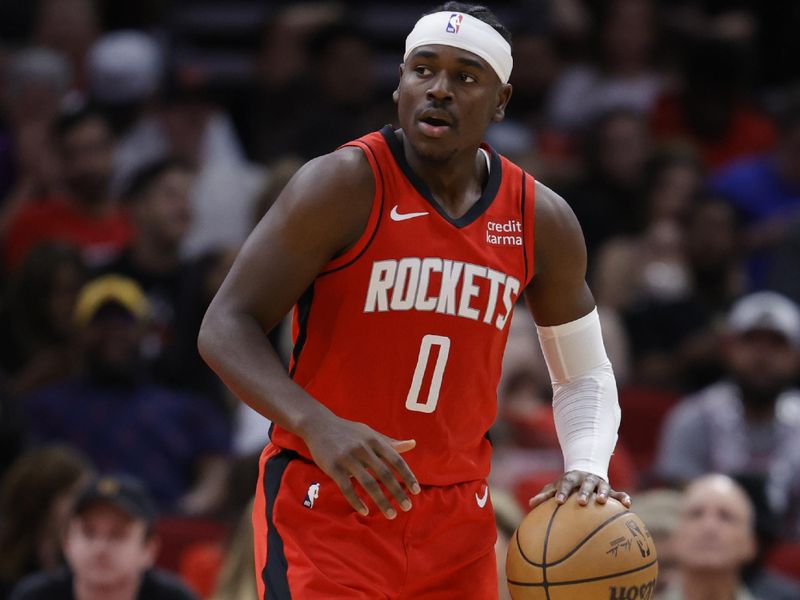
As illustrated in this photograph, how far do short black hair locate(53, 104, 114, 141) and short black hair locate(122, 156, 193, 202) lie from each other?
1.33 ft

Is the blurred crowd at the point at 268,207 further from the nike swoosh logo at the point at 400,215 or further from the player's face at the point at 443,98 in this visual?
the player's face at the point at 443,98

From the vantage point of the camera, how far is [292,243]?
4.25 m

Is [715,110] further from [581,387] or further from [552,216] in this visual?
[552,216]

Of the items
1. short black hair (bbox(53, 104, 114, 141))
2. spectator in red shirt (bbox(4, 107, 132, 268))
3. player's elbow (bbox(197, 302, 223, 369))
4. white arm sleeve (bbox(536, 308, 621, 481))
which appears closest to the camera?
player's elbow (bbox(197, 302, 223, 369))

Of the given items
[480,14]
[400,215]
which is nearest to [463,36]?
[480,14]

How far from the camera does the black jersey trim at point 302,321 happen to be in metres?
4.45

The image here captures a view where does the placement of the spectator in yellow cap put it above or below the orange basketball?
above

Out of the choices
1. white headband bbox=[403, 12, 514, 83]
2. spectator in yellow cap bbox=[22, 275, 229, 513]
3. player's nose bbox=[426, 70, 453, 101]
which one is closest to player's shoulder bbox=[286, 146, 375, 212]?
player's nose bbox=[426, 70, 453, 101]

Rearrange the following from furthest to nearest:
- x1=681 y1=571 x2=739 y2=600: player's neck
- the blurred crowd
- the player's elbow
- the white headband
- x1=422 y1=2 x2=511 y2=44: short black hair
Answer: the blurred crowd, x1=681 y1=571 x2=739 y2=600: player's neck, x1=422 y1=2 x2=511 y2=44: short black hair, the white headband, the player's elbow

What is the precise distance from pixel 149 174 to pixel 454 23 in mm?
6031

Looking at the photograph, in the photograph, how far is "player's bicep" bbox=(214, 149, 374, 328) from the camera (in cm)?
425

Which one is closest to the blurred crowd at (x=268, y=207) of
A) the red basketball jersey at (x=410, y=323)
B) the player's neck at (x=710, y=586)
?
the player's neck at (x=710, y=586)

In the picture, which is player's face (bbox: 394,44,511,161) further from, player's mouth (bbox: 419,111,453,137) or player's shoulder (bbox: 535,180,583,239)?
player's shoulder (bbox: 535,180,583,239)

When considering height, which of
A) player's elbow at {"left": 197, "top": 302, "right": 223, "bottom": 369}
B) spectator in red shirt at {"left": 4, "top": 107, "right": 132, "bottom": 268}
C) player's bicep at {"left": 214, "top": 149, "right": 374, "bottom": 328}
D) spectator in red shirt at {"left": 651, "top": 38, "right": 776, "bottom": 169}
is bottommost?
player's elbow at {"left": 197, "top": 302, "right": 223, "bottom": 369}
